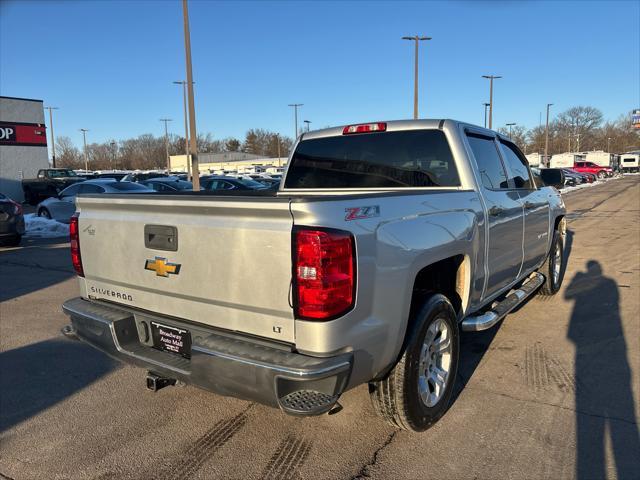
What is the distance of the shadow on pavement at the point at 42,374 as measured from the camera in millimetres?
3682

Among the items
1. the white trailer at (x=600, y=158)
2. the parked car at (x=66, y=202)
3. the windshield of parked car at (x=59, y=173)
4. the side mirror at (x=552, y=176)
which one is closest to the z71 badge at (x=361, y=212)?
the side mirror at (x=552, y=176)

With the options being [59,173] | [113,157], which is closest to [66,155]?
[113,157]

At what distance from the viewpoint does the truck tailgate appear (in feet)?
8.20

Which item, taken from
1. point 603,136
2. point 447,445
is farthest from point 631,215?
point 603,136

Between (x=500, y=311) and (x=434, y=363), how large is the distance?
41.6 inches

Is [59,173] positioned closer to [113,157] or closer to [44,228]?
[44,228]

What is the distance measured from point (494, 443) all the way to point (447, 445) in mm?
294

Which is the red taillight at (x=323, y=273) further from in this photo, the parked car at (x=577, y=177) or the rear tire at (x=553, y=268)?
the parked car at (x=577, y=177)

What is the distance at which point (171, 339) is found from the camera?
2990 millimetres

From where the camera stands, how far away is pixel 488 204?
3979 millimetres

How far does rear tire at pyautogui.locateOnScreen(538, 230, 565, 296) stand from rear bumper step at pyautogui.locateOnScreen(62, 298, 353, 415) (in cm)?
439

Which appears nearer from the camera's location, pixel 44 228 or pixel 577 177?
pixel 44 228

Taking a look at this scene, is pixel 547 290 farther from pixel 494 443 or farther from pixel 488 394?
pixel 494 443

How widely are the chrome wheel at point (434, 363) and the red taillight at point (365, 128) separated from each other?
1.86 m
